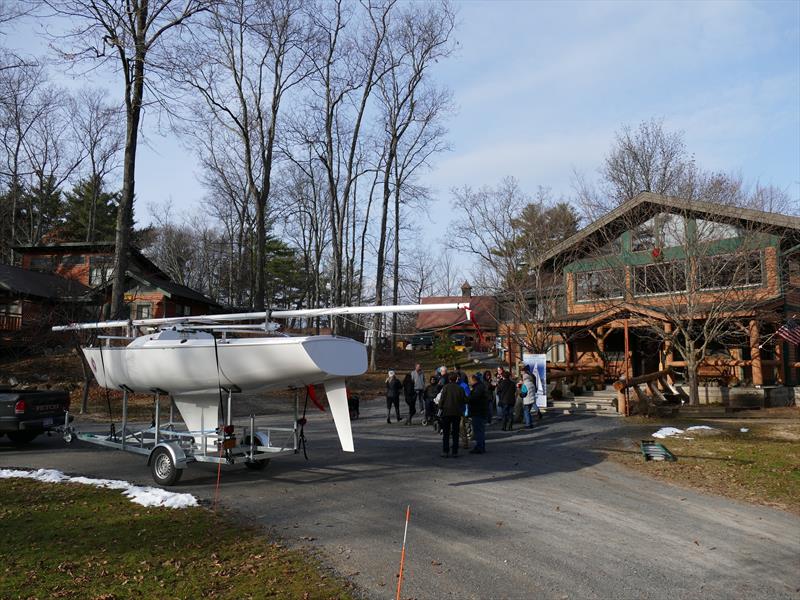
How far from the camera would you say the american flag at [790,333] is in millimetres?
18609

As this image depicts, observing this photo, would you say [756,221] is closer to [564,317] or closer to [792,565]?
[564,317]

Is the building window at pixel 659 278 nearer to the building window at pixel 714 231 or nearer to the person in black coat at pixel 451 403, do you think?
the building window at pixel 714 231

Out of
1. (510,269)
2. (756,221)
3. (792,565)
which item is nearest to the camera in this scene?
(792,565)

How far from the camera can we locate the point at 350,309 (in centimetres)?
878

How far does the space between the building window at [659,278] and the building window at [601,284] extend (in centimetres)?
57

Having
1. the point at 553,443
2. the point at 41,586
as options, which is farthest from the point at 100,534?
the point at 553,443

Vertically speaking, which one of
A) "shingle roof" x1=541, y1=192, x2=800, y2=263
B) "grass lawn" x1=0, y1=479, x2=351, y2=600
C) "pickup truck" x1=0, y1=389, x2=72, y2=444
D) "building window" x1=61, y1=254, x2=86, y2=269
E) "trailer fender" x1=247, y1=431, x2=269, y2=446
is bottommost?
"grass lawn" x1=0, y1=479, x2=351, y2=600

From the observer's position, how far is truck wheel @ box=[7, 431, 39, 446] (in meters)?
Result: 13.4

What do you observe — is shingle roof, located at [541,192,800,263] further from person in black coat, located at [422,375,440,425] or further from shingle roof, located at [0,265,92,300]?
shingle roof, located at [0,265,92,300]

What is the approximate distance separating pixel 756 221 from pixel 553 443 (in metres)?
10.5

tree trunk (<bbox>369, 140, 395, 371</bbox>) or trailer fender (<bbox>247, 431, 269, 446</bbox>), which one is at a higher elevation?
tree trunk (<bbox>369, 140, 395, 371</bbox>)

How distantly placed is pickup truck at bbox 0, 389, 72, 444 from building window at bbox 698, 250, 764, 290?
17.7m

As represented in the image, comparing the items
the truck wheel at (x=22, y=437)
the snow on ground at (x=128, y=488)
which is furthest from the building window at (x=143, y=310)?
the snow on ground at (x=128, y=488)

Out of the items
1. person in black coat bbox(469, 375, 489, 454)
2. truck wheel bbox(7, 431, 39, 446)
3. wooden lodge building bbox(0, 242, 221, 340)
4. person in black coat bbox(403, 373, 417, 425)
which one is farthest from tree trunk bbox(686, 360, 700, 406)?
wooden lodge building bbox(0, 242, 221, 340)
